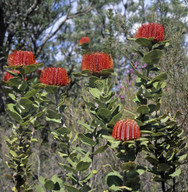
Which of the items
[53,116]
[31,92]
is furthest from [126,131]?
[31,92]

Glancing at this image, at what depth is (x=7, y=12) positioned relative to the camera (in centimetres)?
725

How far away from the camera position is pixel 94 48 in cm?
718

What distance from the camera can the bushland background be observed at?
2836 millimetres

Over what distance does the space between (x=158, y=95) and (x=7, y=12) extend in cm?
680

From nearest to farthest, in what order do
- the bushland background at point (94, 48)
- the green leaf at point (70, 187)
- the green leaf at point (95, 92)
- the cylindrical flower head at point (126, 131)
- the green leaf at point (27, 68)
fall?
the cylindrical flower head at point (126, 131) < the green leaf at point (70, 187) < the green leaf at point (95, 92) < the green leaf at point (27, 68) < the bushland background at point (94, 48)

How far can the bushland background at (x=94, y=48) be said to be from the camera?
9.30 ft

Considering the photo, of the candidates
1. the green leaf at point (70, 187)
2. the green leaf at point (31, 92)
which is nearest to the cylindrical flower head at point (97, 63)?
the green leaf at point (31, 92)

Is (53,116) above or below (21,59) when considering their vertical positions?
below

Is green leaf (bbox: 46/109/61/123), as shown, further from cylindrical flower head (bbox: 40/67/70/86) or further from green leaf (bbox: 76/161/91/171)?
green leaf (bbox: 76/161/91/171)

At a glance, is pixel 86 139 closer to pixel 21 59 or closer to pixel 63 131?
pixel 63 131

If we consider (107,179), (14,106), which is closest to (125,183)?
(107,179)

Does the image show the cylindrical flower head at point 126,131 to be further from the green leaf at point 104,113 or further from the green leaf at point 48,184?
the green leaf at point 48,184

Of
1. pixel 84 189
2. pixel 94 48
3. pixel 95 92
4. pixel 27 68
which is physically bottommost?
pixel 84 189

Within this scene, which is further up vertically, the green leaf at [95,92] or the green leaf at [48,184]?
the green leaf at [95,92]
